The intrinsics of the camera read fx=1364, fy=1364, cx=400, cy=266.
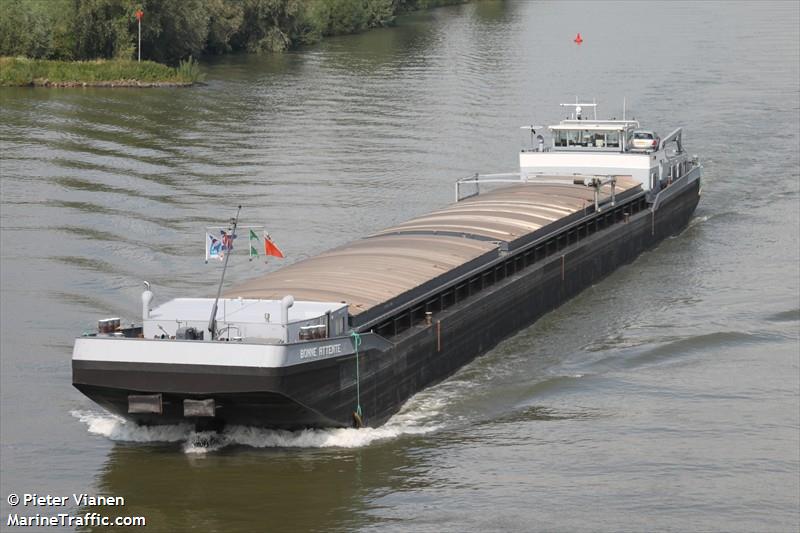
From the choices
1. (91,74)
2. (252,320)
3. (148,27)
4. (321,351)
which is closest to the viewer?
(321,351)

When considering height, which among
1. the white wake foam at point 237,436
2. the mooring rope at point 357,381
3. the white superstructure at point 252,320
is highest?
the white superstructure at point 252,320

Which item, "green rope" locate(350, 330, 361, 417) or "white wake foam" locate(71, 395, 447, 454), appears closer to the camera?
"white wake foam" locate(71, 395, 447, 454)

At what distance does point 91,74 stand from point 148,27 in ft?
21.0

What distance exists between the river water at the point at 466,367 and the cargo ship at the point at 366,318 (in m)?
0.69

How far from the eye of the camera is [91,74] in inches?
2724

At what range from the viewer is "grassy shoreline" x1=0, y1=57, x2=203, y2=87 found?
68.8 m

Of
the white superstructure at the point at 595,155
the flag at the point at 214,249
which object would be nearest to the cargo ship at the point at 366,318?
the flag at the point at 214,249

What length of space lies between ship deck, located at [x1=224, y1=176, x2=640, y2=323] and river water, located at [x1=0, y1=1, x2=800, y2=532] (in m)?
2.11

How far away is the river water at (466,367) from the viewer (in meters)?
20.7

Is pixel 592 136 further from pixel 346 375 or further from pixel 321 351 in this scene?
pixel 321 351

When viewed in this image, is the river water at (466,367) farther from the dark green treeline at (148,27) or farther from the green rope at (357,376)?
the dark green treeline at (148,27)

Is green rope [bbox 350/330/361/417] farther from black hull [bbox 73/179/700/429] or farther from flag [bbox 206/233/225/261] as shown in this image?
flag [bbox 206/233/225/261]

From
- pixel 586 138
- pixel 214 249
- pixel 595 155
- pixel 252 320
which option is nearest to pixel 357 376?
pixel 252 320

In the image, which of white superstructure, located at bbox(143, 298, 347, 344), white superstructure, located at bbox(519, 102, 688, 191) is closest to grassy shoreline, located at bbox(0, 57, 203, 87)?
white superstructure, located at bbox(519, 102, 688, 191)
